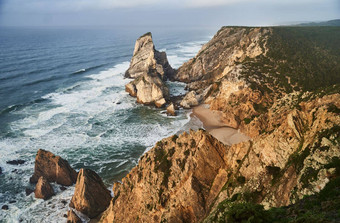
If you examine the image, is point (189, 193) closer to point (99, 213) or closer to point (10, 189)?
point (99, 213)

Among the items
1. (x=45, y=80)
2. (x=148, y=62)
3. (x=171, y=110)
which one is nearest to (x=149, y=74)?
(x=148, y=62)

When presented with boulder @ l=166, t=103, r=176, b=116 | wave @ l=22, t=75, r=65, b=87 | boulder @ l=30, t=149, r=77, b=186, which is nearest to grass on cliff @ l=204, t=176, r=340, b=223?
boulder @ l=30, t=149, r=77, b=186

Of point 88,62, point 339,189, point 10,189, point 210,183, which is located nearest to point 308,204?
point 339,189

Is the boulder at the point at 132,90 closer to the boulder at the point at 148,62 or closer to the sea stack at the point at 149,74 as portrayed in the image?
the sea stack at the point at 149,74

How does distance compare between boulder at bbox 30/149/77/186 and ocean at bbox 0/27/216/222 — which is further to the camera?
boulder at bbox 30/149/77/186

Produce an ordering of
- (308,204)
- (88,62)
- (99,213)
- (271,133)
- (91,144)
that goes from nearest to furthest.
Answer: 1. (308,204)
2. (271,133)
3. (99,213)
4. (91,144)
5. (88,62)

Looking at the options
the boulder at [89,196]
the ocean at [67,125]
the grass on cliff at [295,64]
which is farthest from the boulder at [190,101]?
the boulder at [89,196]

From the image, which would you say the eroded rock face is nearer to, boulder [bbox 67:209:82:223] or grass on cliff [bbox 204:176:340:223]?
boulder [bbox 67:209:82:223]
